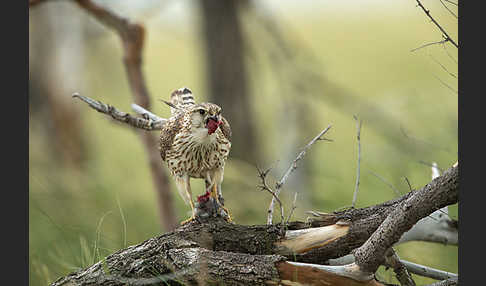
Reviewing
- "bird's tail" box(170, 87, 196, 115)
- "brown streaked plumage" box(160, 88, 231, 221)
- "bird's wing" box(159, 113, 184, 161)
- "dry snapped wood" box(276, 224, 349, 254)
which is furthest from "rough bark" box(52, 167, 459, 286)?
"bird's tail" box(170, 87, 196, 115)

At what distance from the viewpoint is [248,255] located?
5.84 feet

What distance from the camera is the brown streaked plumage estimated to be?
1.73 meters

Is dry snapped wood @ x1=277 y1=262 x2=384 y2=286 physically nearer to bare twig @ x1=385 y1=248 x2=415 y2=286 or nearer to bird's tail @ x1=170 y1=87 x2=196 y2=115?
bare twig @ x1=385 y1=248 x2=415 y2=286

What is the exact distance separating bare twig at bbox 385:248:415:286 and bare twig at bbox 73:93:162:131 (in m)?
0.93

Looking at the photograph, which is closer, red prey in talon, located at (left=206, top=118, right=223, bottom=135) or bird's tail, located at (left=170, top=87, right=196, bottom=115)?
red prey in talon, located at (left=206, top=118, right=223, bottom=135)

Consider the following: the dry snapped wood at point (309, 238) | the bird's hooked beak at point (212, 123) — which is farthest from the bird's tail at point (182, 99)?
the dry snapped wood at point (309, 238)

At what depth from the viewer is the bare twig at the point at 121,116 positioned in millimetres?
2031

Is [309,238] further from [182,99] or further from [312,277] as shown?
[182,99]

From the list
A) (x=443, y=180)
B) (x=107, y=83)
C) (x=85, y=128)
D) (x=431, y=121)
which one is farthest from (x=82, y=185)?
(x=443, y=180)

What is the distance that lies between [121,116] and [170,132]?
26 cm

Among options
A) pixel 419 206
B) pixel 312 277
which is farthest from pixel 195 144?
pixel 419 206

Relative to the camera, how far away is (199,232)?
1.87 metres

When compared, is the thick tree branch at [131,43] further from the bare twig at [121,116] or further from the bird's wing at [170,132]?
the bird's wing at [170,132]

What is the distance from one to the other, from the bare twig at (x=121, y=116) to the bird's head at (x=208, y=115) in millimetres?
376
